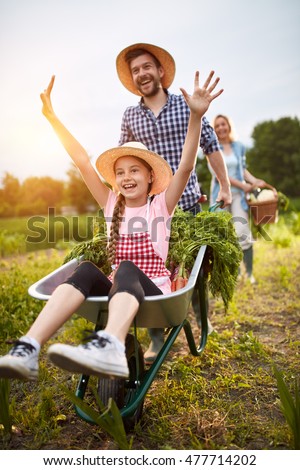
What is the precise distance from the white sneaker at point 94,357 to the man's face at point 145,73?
2.08 metres

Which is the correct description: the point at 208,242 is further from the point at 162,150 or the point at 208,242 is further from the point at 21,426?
the point at 21,426

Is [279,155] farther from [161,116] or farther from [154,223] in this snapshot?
[154,223]

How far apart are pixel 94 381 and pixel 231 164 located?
348 cm

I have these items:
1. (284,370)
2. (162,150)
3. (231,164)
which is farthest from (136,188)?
(231,164)

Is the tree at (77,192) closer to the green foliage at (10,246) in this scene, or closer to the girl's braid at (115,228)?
the green foliage at (10,246)

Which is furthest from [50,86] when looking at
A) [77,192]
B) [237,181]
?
[77,192]

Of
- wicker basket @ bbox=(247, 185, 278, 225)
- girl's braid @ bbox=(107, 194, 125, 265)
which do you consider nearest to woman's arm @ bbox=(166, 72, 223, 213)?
girl's braid @ bbox=(107, 194, 125, 265)

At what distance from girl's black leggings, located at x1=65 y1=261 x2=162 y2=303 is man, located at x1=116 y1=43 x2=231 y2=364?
3.83 feet

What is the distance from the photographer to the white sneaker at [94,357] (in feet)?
5.64

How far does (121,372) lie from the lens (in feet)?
5.87

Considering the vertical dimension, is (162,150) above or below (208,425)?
above

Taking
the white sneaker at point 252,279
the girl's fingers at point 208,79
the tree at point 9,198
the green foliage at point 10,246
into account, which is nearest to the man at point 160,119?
the girl's fingers at point 208,79

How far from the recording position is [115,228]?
2590mm

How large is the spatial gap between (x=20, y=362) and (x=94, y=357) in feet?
1.00
